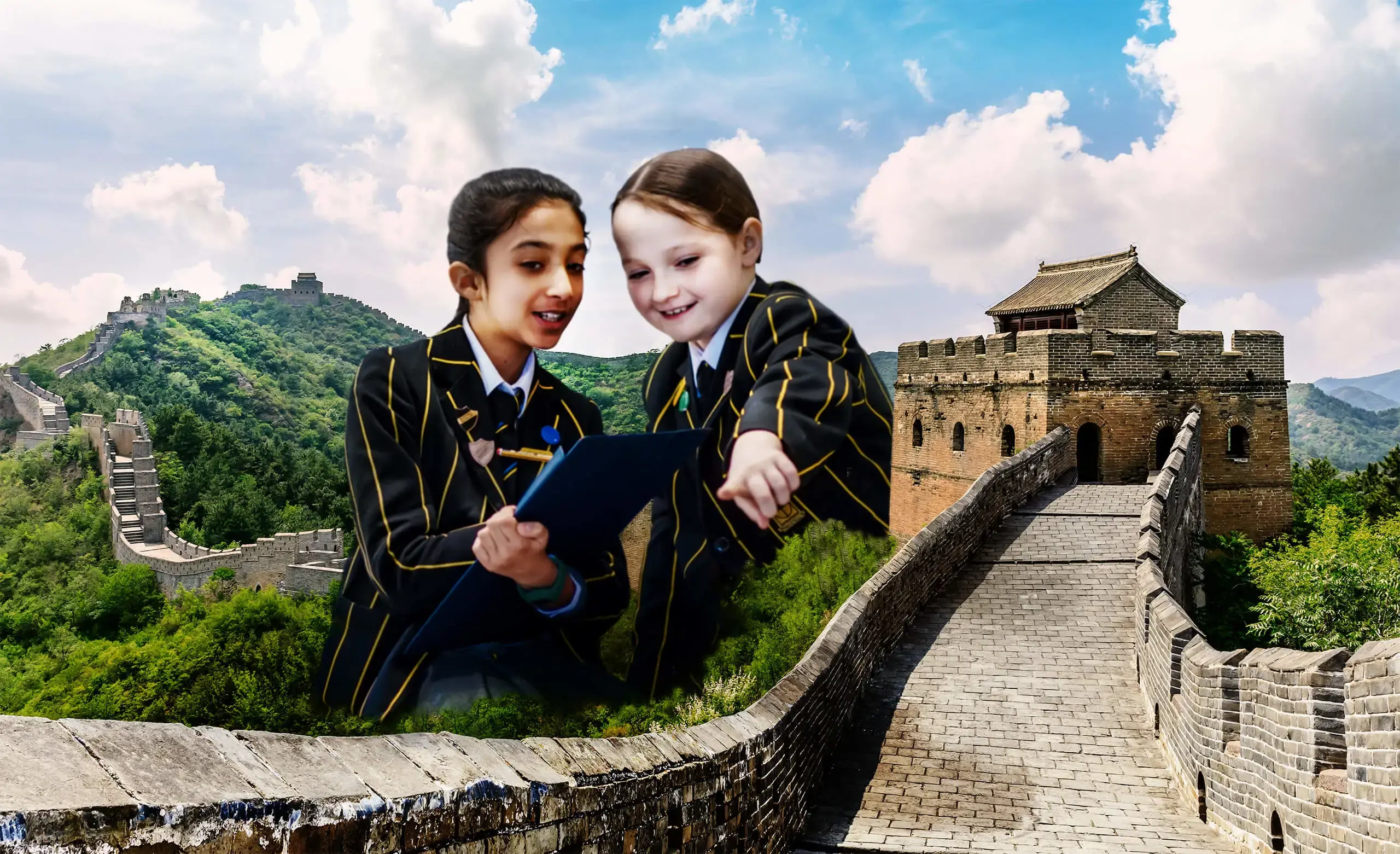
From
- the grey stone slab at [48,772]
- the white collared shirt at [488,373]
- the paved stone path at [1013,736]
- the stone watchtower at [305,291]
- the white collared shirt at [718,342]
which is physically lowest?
the paved stone path at [1013,736]

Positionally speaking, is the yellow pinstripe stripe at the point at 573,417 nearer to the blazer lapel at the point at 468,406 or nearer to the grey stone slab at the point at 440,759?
the blazer lapel at the point at 468,406

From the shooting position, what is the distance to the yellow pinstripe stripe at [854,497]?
37.6ft

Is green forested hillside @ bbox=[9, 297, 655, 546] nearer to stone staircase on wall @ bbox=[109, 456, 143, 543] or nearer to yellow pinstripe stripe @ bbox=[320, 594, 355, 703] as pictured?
stone staircase on wall @ bbox=[109, 456, 143, 543]

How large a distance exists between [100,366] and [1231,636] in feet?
207

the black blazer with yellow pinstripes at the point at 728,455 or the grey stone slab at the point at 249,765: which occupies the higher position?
the black blazer with yellow pinstripes at the point at 728,455

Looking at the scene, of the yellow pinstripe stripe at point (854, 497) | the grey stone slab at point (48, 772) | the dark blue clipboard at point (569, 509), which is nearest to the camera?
the grey stone slab at point (48, 772)

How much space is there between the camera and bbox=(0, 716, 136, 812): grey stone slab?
207cm

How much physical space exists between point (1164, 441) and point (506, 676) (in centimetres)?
1598

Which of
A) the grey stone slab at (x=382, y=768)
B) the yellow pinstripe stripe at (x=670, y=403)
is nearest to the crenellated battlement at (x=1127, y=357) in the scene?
the yellow pinstripe stripe at (x=670, y=403)

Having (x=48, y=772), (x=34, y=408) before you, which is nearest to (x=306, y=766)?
(x=48, y=772)

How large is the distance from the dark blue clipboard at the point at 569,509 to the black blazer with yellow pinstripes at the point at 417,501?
0.33 ft

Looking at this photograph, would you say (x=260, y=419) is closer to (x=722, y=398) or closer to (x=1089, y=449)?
(x=1089, y=449)

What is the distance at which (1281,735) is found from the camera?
6.20 metres

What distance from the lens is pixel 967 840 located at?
705cm
